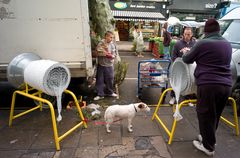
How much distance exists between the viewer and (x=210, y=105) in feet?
7.50

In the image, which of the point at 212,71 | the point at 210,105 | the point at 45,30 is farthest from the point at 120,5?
the point at 210,105

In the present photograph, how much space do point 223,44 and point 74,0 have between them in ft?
8.49

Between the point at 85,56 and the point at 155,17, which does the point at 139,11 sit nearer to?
the point at 155,17

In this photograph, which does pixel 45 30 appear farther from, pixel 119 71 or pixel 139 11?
pixel 139 11

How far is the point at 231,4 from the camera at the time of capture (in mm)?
10312

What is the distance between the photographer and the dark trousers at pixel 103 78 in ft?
14.8

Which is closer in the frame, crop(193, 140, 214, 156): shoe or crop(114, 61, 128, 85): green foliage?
crop(193, 140, 214, 156): shoe

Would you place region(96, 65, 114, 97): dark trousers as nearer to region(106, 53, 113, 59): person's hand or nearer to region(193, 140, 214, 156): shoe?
region(106, 53, 113, 59): person's hand

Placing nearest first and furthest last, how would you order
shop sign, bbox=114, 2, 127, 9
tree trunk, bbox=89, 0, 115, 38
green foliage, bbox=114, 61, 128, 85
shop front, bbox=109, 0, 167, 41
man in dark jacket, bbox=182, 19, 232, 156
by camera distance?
1. man in dark jacket, bbox=182, 19, 232, 156
2. tree trunk, bbox=89, 0, 115, 38
3. green foliage, bbox=114, 61, 128, 85
4. shop front, bbox=109, 0, 167, 41
5. shop sign, bbox=114, 2, 127, 9

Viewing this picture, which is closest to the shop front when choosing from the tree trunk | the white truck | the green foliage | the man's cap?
the tree trunk

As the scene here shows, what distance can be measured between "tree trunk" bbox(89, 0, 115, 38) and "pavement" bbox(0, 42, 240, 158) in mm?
2459

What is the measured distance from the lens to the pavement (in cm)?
260

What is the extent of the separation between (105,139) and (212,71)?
76.6 inches

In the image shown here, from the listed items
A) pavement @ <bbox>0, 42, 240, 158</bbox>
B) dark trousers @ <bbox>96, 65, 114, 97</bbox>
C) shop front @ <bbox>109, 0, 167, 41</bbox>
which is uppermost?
shop front @ <bbox>109, 0, 167, 41</bbox>
